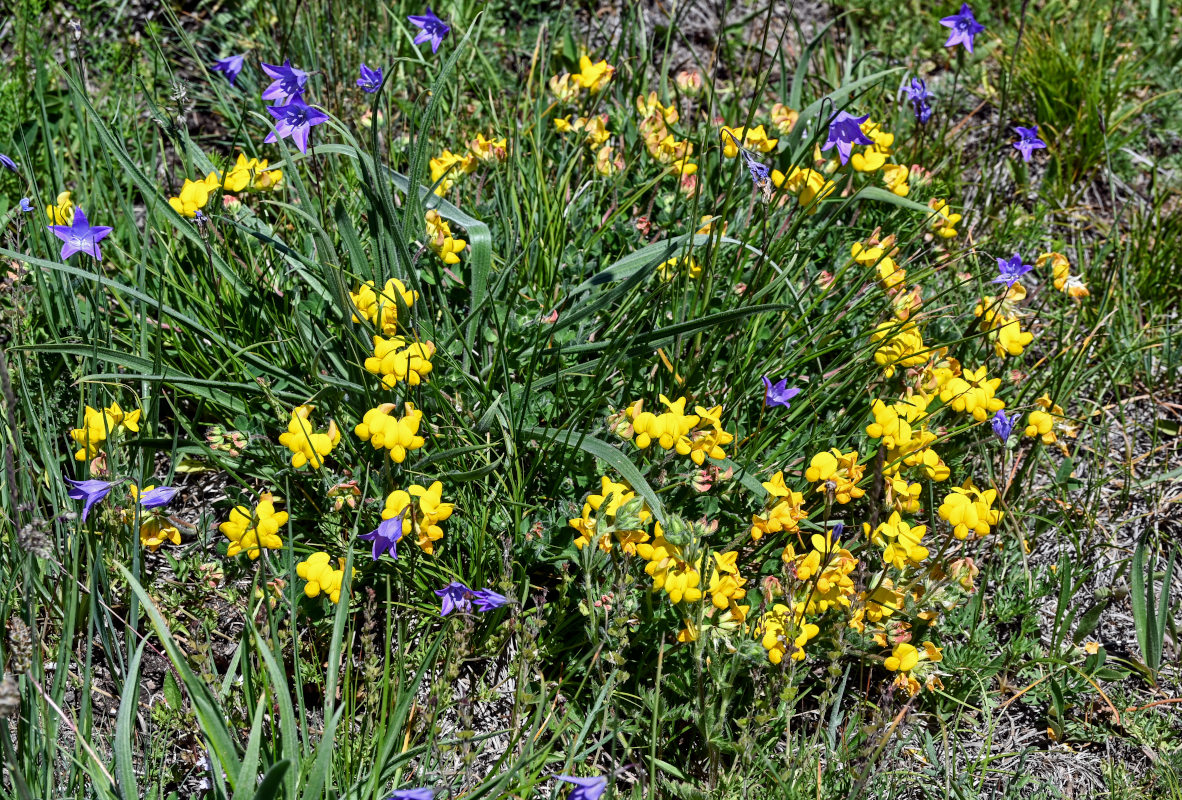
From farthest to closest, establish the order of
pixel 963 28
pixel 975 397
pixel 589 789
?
pixel 963 28 < pixel 975 397 < pixel 589 789

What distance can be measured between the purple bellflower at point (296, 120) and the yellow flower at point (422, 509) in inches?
32.0

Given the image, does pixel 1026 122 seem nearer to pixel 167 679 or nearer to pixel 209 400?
pixel 209 400

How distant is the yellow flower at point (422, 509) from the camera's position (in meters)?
1.91

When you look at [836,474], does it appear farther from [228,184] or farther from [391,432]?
Result: [228,184]

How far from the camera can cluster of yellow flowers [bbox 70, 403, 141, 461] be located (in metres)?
2.10

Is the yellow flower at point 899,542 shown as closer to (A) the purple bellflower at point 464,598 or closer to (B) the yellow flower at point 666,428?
(B) the yellow flower at point 666,428

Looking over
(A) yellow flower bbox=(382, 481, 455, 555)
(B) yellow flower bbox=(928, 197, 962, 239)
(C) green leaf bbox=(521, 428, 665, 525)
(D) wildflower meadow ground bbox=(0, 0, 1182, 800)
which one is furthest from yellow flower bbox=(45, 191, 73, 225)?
(B) yellow flower bbox=(928, 197, 962, 239)

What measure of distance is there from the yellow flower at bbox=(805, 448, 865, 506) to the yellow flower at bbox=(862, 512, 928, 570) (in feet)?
0.29

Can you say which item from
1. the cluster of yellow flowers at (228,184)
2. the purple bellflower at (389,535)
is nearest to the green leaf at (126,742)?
the purple bellflower at (389,535)

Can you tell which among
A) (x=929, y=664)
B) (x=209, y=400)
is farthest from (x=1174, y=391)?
(x=209, y=400)

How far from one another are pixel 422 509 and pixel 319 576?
25 centimetres

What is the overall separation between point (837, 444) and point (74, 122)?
2778mm

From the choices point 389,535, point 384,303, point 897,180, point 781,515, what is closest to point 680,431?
point 781,515

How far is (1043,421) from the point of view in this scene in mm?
2428
